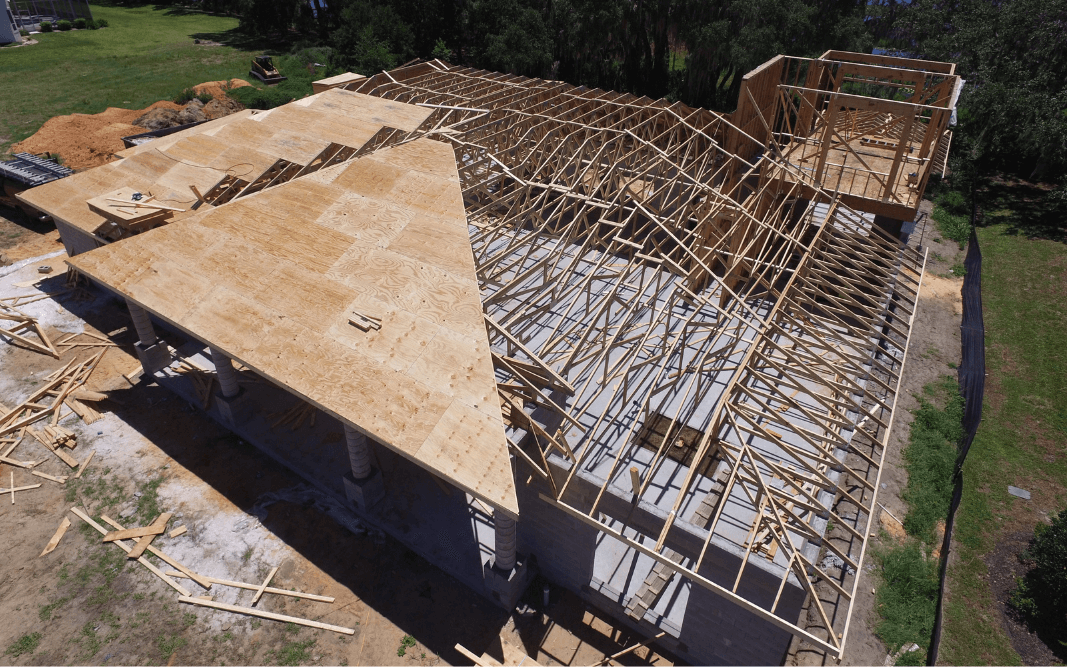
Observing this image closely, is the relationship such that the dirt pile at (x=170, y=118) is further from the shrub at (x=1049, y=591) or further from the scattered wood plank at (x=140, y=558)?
the shrub at (x=1049, y=591)

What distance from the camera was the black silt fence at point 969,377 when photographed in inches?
612

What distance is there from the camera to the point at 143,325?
19703mm

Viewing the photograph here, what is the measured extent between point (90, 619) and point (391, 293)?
34.4 ft

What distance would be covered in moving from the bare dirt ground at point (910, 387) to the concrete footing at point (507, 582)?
254 inches

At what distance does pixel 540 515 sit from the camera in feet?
46.6

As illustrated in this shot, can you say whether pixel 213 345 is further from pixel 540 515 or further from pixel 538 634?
pixel 538 634

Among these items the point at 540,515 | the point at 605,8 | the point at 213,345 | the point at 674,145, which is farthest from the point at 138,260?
the point at 605,8

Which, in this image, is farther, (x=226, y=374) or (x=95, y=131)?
(x=95, y=131)

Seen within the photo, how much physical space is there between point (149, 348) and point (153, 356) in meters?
0.38

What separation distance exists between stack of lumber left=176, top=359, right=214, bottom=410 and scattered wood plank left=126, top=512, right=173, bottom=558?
4.18 m

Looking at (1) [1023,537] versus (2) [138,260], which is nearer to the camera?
(2) [138,260]

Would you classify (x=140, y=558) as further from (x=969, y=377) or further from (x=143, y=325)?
(x=969, y=377)

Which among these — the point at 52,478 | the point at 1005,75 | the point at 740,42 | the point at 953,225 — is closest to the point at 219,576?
the point at 52,478

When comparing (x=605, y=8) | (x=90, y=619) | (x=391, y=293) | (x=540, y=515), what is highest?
(x=605, y=8)
